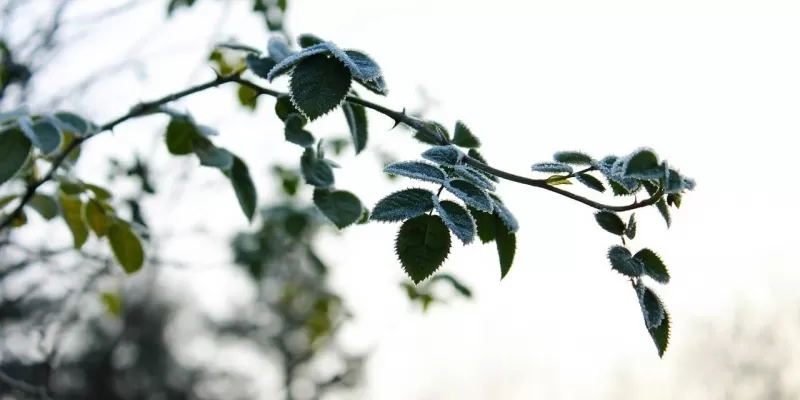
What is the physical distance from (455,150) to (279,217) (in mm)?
1569

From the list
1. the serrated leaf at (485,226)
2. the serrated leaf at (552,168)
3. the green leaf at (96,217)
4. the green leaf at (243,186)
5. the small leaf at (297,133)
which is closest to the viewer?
the serrated leaf at (552,168)

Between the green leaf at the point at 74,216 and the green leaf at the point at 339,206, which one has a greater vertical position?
the green leaf at the point at 339,206

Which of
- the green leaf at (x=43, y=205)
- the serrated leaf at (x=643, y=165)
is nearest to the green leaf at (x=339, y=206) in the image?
the serrated leaf at (x=643, y=165)

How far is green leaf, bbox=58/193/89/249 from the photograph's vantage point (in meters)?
1.35

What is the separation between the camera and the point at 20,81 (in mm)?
2338

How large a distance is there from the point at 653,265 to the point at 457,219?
256 millimetres

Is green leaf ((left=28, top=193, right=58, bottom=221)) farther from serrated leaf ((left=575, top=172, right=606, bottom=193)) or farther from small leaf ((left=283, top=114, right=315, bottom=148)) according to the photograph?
serrated leaf ((left=575, top=172, right=606, bottom=193))

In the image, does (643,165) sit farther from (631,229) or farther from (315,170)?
(315,170)

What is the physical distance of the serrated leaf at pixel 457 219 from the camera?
0.65m

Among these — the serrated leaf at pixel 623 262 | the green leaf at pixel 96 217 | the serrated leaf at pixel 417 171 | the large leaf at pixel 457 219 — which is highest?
the serrated leaf at pixel 417 171

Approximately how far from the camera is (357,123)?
109 centimetres

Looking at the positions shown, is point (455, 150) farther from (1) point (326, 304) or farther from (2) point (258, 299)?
(2) point (258, 299)

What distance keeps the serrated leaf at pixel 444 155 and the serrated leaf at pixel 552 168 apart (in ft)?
0.28

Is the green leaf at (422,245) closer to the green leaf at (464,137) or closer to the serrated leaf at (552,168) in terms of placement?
the serrated leaf at (552,168)
